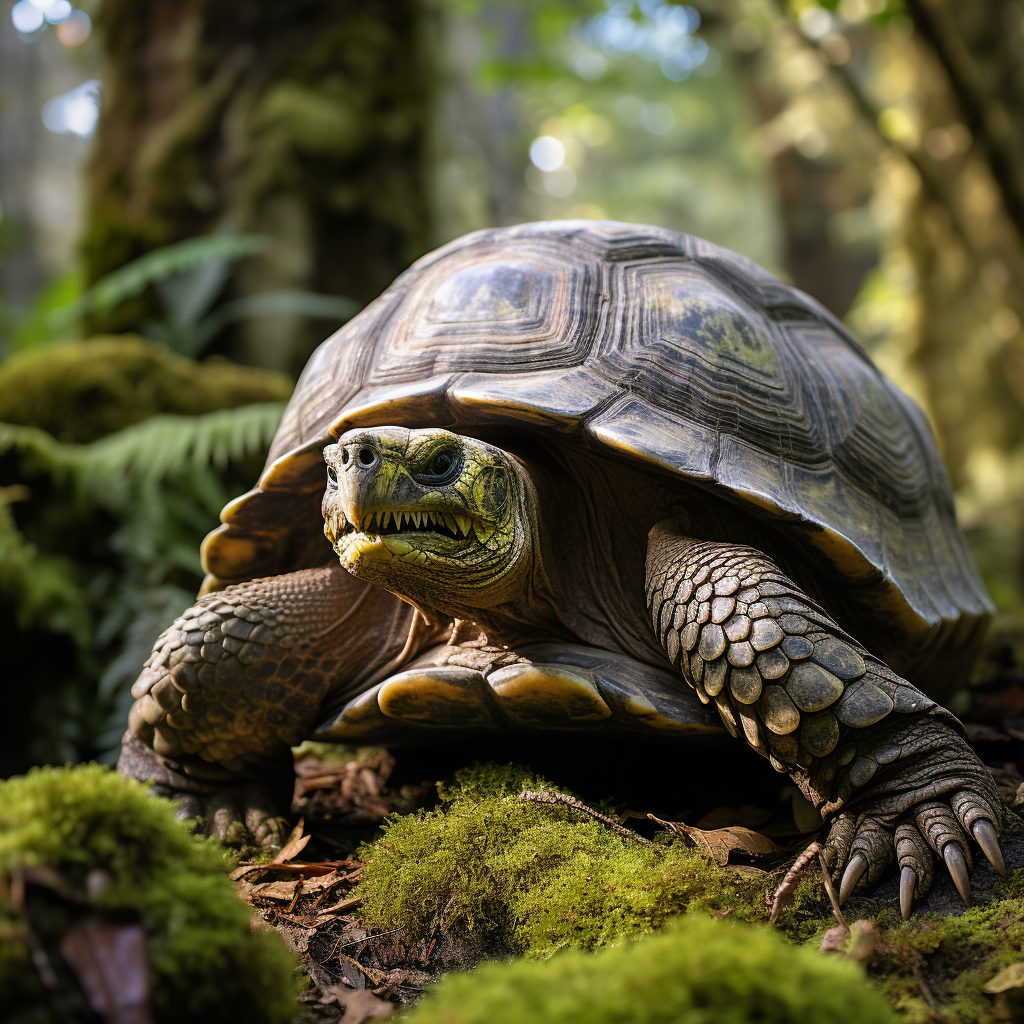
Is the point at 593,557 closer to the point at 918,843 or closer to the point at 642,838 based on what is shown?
the point at 642,838

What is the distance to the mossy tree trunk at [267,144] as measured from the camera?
674 cm

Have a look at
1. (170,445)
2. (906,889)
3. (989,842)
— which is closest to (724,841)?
(906,889)

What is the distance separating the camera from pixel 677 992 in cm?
118

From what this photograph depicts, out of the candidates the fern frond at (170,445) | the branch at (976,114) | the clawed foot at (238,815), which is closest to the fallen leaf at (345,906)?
the clawed foot at (238,815)

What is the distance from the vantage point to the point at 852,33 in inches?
459

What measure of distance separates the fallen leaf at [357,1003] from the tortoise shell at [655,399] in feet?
4.74

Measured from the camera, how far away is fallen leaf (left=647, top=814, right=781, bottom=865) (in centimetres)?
217

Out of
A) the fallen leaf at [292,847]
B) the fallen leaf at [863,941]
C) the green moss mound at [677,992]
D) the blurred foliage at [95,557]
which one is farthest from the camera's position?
the blurred foliage at [95,557]

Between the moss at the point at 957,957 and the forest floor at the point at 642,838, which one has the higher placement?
the moss at the point at 957,957

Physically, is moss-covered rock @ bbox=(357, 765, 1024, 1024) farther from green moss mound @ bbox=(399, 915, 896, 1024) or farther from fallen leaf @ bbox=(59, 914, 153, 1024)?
fallen leaf @ bbox=(59, 914, 153, 1024)

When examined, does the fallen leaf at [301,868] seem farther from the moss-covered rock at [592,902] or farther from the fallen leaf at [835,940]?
the fallen leaf at [835,940]

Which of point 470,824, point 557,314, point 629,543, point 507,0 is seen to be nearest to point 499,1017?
point 470,824

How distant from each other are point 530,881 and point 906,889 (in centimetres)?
84

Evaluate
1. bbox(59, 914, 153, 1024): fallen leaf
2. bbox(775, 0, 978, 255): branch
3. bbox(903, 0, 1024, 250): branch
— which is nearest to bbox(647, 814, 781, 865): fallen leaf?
bbox(59, 914, 153, 1024): fallen leaf
